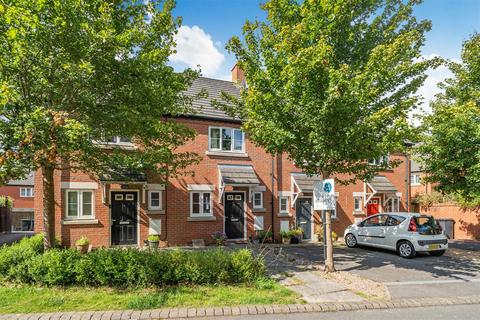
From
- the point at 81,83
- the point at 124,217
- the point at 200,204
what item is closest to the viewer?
the point at 81,83

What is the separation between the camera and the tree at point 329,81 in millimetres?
8125

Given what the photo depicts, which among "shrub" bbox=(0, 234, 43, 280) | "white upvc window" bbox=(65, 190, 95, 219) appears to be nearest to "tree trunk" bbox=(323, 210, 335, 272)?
"shrub" bbox=(0, 234, 43, 280)

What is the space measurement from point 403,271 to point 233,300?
6.05m

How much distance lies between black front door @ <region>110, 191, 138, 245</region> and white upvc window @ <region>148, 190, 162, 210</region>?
0.58m

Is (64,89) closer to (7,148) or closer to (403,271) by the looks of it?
(7,148)

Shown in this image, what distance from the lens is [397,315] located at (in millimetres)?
6336

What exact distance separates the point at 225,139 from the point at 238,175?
6.28ft

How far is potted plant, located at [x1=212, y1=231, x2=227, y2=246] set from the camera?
14828mm

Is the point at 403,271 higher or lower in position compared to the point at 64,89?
lower

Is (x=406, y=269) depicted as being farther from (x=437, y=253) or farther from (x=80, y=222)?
(x=80, y=222)

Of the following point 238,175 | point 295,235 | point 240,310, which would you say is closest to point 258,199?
point 238,175

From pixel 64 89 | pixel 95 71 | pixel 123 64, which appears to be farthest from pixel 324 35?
pixel 64 89

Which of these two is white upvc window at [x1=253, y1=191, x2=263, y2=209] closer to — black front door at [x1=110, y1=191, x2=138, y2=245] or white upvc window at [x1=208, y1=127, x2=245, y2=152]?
white upvc window at [x1=208, y1=127, x2=245, y2=152]

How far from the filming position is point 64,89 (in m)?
7.46
